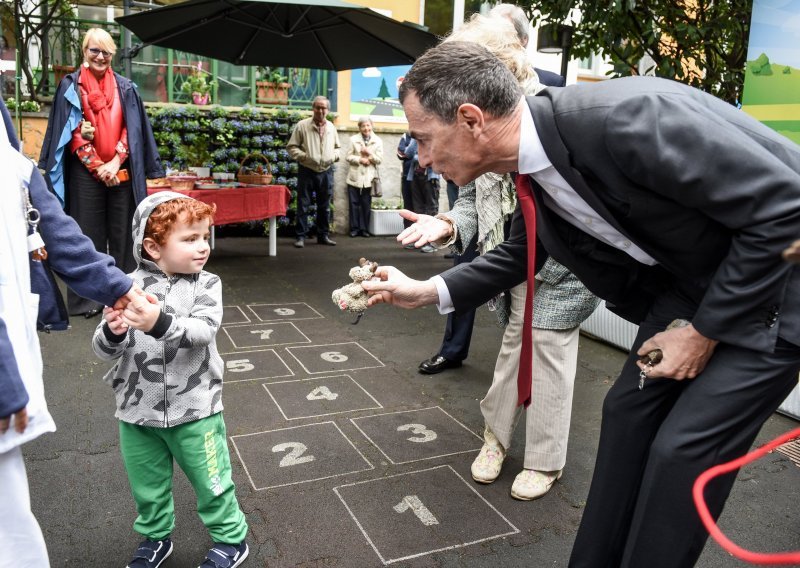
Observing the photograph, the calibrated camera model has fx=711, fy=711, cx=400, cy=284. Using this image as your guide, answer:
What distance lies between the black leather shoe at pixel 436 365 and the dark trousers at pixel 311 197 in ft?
20.7

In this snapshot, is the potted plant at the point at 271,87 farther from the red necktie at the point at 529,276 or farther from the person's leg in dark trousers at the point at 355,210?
the red necktie at the point at 529,276

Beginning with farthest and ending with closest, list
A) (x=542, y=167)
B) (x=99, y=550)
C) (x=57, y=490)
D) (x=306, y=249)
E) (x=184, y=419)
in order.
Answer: (x=306, y=249) → (x=57, y=490) → (x=99, y=550) → (x=184, y=419) → (x=542, y=167)

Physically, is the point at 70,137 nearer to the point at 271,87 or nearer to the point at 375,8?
the point at 271,87

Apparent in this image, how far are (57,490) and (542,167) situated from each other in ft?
9.06

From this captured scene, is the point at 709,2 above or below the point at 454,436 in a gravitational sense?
above

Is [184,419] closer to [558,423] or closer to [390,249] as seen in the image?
[558,423]

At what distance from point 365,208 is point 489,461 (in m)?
9.23

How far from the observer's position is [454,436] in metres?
4.19

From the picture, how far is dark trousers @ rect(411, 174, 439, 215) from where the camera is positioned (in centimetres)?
1186

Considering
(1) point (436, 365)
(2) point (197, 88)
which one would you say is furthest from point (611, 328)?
(2) point (197, 88)

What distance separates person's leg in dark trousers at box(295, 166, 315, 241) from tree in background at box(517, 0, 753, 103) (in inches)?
219

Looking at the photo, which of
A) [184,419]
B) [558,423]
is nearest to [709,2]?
[558,423]

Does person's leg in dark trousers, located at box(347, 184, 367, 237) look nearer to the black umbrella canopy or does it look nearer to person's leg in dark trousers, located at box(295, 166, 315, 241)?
person's leg in dark trousers, located at box(295, 166, 315, 241)

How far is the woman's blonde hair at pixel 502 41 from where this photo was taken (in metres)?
3.07
